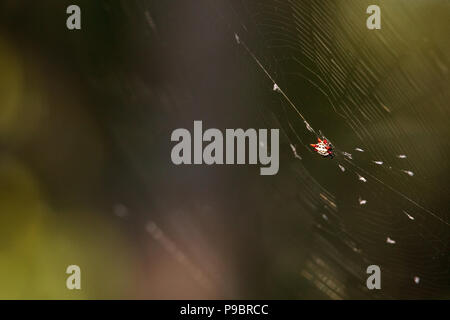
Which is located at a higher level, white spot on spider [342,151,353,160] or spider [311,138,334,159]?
spider [311,138,334,159]

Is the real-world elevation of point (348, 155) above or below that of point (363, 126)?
below

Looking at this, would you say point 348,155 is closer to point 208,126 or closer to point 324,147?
point 324,147

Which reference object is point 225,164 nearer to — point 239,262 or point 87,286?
point 239,262

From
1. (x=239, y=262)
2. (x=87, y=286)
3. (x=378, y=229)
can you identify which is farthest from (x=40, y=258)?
(x=378, y=229)

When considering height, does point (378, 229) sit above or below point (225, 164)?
below

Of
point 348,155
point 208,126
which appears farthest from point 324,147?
point 208,126

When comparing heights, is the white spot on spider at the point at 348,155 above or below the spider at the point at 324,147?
below
